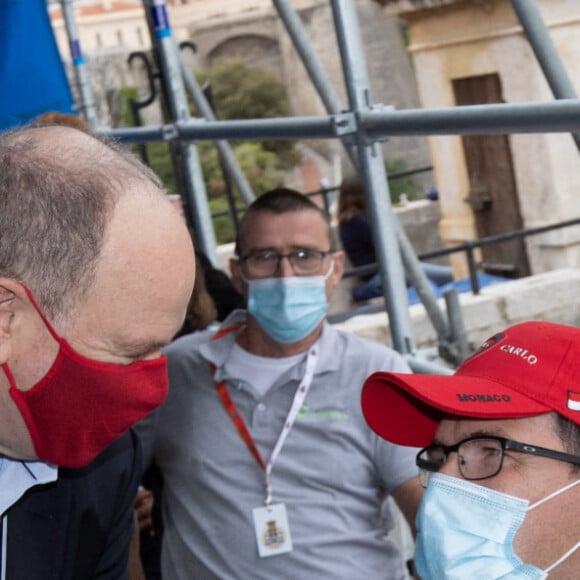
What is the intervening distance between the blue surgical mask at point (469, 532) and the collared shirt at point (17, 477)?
26.2 inches

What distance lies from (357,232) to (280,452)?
4.86m

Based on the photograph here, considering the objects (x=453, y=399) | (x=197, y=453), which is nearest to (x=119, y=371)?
(x=453, y=399)

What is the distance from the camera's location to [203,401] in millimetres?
3123

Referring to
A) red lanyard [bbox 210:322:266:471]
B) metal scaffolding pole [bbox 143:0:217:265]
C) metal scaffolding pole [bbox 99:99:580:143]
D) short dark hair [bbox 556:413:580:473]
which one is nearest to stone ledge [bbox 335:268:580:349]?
metal scaffolding pole [bbox 143:0:217:265]

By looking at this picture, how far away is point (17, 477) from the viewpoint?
2.00 meters

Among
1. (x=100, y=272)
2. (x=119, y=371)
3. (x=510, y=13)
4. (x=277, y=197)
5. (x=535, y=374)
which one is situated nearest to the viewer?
(x=100, y=272)

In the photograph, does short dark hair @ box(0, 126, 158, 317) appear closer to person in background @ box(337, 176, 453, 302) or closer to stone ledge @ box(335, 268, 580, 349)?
stone ledge @ box(335, 268, 580, 349)

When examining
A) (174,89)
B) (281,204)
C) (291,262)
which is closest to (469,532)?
(291,262)

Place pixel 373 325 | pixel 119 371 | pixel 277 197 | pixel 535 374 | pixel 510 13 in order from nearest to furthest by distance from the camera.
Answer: pixel 119 371, pixel 535 374, pixel 277 197, pixel 373 325, pixel 510 13

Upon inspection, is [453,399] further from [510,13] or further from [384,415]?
[510,13]

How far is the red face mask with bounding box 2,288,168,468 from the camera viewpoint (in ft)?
5.80

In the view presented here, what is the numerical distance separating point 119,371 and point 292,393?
4.28 ft

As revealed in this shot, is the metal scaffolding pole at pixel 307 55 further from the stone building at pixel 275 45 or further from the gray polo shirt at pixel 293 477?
the stone building at pixel 275 45

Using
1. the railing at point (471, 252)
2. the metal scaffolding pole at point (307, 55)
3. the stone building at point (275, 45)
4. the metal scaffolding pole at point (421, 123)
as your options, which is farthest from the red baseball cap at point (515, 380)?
the stone building at point (275, 45)
